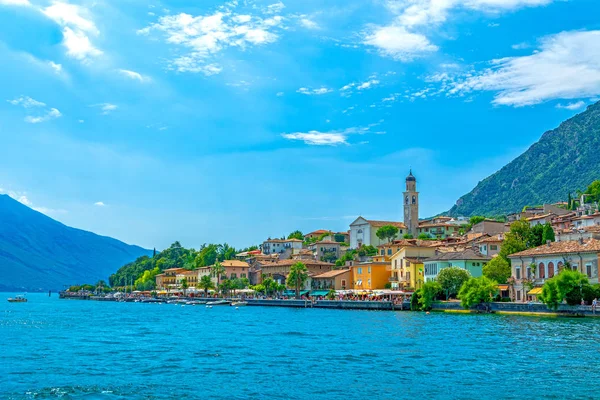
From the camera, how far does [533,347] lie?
122 feet

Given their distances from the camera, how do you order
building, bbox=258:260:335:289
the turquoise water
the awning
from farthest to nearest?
building, bbox=258:260:335:289 < the awning < the turquoise water

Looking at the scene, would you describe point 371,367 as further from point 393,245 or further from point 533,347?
point 393,245

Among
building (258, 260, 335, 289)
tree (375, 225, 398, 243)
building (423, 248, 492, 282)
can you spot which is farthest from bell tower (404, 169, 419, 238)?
building (423, 248, 492, 282)

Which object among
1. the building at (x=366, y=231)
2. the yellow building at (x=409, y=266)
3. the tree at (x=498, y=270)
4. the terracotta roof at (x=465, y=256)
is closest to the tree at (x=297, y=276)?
the yellow building at (x=409, y=266)

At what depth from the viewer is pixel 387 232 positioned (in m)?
143

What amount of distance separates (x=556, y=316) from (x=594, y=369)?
1283 inches

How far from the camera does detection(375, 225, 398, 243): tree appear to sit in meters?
143

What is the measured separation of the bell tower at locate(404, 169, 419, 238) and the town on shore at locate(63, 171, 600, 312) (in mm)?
245

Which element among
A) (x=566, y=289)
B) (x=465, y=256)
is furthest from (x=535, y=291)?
(x=465, y=256)

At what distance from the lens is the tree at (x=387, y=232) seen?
470 ft

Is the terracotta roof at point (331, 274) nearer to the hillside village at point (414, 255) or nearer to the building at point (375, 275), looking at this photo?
the hillside village at point (414, 255)

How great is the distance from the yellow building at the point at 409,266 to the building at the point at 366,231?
39077 millimetres

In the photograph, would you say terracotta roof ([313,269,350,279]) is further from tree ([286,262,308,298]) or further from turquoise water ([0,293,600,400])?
turquoise water ([0,293,600,400])

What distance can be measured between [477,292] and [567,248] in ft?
32.2
